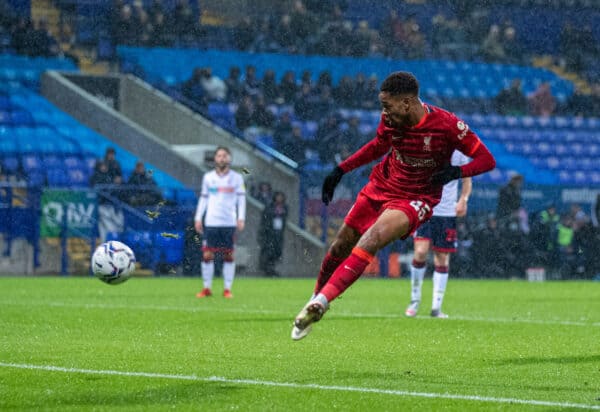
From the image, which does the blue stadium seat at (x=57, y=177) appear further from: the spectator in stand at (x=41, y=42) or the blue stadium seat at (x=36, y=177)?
the spectator in stand at (x=41, y=42)

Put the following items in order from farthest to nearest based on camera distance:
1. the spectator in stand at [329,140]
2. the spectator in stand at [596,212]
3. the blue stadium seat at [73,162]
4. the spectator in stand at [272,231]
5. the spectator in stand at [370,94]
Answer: the spectator in stand at [370,94] → the spectator in stand at [329,140] → the spectator in stand at [596,212] → the blue stadium seat at [73,162] → the spectator in stand at [272,231]

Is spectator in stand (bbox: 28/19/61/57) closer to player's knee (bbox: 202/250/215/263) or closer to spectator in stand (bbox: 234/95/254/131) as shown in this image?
spectator in stand (bbox: 234/95/254/131)

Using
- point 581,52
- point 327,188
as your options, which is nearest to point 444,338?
point 327,188

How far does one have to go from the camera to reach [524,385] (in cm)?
754

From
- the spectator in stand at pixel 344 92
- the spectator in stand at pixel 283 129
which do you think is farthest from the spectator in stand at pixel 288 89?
the spectator in stand at pixel 283 129

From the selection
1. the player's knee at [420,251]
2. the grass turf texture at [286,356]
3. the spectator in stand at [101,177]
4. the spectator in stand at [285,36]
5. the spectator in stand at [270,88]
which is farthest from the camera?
the spectator in stand at [285,36]

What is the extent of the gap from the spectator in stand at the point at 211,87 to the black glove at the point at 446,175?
73.9ft

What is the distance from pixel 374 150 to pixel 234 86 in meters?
21.7

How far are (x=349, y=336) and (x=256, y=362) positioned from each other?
2.53 metres

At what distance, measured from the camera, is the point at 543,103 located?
3512 cm

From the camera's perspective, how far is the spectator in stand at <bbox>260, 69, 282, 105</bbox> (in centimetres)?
3016

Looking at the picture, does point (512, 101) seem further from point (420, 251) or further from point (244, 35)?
point (420, 251)

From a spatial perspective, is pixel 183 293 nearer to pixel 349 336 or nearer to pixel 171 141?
pixel 349 336

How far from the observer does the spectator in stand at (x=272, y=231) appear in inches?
1006
